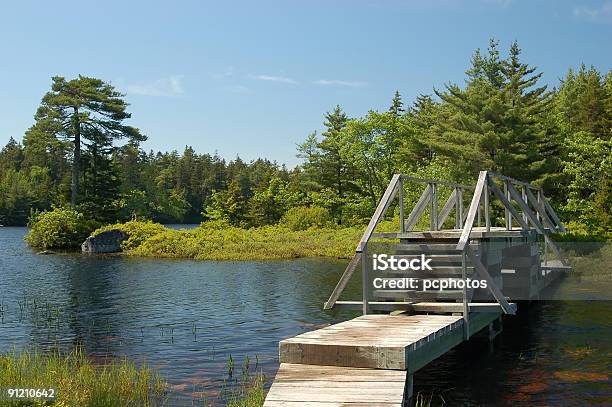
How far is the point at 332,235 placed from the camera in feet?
168

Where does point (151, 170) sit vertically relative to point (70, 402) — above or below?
above

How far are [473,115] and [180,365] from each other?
107 feet

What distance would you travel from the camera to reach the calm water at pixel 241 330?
12.1 meters

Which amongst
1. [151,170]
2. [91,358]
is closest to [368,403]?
[91,358]

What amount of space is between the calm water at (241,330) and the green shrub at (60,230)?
2138cm

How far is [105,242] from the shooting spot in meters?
50.2

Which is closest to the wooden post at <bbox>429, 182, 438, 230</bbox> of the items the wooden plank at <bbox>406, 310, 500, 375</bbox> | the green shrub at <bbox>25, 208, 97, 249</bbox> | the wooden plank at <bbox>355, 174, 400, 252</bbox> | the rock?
the wooden plank at <bbox>355, 174, 400, 252</bbox>

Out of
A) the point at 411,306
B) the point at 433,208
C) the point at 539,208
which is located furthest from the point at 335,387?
the point at 539,208

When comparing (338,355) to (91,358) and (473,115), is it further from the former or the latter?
(473,115)

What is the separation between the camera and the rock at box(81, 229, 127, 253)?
49969 millimetres

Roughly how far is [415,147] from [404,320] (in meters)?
51.0

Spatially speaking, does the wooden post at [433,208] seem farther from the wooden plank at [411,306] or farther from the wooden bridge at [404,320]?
the wooden plank at [411,306]

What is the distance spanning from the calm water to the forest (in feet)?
52.0

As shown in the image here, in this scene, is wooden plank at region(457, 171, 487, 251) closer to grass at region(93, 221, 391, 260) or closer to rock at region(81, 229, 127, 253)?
grass at region(93, 221, 391, 260)
